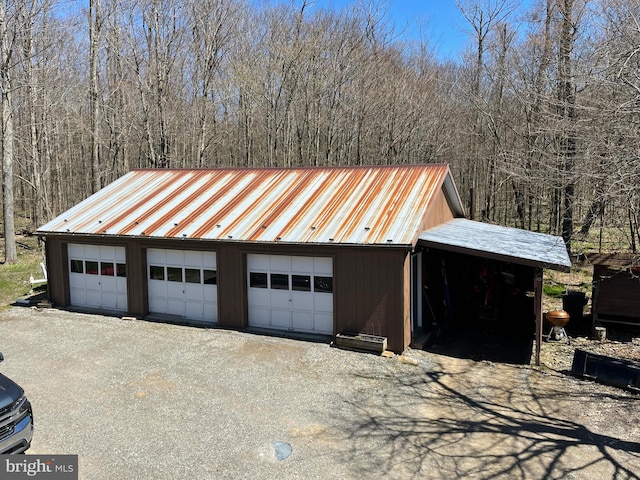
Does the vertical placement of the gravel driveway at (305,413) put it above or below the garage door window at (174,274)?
below

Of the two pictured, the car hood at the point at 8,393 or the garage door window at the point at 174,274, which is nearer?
the car hood at the point at 8,393

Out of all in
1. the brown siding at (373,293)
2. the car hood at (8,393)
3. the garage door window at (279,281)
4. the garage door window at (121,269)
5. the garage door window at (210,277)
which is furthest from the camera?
the garage door window at (121,269)

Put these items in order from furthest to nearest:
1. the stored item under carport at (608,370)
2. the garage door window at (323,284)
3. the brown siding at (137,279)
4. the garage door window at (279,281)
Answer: the brown siding at (137,279)
the garage door window at (279,281)
the garage door window at (323,284)
the stored item under carport at (608,370)

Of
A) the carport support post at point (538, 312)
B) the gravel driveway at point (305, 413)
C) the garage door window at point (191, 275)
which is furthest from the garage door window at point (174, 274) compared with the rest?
the carport support post at point (538, 312)

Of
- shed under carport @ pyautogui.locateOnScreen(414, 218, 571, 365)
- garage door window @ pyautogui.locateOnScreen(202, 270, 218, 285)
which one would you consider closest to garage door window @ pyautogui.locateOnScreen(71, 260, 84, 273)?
garage door window @ pyautogui.locateOnScreen(202, 270, 218, 285)

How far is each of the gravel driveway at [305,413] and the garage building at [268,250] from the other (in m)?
1.28

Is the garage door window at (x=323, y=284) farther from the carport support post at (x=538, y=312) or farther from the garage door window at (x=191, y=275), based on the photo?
the carport support post at (x=538, y=312)

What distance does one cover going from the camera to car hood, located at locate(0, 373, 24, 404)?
5652mm

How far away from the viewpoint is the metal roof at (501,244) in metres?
10.7

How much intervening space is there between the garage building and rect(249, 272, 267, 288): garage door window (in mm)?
29

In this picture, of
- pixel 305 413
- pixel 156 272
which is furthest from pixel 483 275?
pixel 156 272

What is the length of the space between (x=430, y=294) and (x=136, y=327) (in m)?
8.93

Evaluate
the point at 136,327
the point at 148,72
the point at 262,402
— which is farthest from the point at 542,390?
the point at 148,72

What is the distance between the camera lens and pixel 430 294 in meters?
14.3
